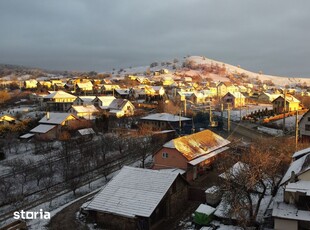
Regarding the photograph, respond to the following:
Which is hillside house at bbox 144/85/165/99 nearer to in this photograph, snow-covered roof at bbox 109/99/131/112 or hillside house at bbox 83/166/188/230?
snow-covered roof at bbox 109/99/131/112

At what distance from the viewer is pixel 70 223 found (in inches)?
679

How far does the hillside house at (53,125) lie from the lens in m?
38.1

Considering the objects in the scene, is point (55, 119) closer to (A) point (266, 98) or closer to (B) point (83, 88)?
(B) point (83, 88)

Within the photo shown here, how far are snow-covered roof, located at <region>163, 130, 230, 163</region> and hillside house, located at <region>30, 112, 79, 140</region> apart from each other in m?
19.3

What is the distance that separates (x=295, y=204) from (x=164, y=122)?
26113mm

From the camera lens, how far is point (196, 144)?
82.1 feet

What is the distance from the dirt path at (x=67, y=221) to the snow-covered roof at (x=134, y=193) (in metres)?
1.22

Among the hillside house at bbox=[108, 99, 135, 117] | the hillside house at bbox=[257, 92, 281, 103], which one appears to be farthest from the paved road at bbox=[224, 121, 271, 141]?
the hillside house at bbox=[257, 92, 281, 103]

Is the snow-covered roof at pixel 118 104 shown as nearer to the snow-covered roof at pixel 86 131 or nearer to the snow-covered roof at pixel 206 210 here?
the snow-covered roof at pixel 86 131

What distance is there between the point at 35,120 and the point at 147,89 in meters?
29.8

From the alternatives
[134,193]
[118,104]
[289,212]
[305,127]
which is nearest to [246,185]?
[289,212]

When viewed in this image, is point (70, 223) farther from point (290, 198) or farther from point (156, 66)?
point (156, 66)

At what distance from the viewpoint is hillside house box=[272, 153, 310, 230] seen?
44.5 ft

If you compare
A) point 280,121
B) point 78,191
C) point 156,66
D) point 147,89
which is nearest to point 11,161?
point 78,191
